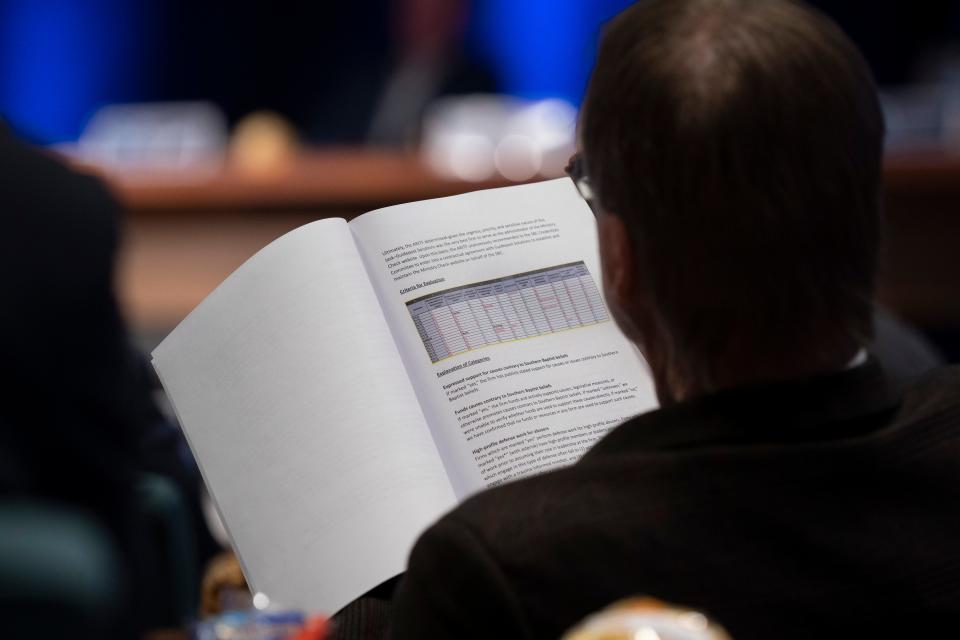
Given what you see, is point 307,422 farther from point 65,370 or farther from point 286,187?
point 286,187

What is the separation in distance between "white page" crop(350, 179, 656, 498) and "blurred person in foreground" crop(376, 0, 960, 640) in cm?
23

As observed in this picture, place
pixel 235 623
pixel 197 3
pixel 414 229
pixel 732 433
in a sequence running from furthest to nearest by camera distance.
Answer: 1. pixel 197 3
2. pixel 414 229
3. pixel 732 433
4. pixel 235 623

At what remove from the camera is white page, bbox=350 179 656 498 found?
1004 mm

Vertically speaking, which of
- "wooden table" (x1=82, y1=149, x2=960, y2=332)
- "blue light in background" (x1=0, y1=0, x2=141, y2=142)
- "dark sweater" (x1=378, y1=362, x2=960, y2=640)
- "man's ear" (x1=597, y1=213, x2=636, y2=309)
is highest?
"man's ear" (x1=597, y1=213, x2=636, y2=309)

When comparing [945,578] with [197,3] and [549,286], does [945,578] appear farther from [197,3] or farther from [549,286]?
[197,3]

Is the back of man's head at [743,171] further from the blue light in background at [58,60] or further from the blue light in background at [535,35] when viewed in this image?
the blue light in background at [58,60]

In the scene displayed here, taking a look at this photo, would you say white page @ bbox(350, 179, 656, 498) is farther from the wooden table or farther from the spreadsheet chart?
the wooden table

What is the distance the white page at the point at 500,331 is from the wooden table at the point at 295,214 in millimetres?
2468

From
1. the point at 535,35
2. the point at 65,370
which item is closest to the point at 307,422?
the point at 65,370

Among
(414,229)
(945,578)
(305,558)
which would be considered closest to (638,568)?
(945,578)

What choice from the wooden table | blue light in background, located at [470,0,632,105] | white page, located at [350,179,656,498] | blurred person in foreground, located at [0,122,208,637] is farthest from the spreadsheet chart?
blue light in background, located at [470,0,632,105]

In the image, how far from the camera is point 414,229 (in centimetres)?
107

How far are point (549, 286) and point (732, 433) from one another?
37 cm

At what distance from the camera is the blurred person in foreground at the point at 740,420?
2.36ft
